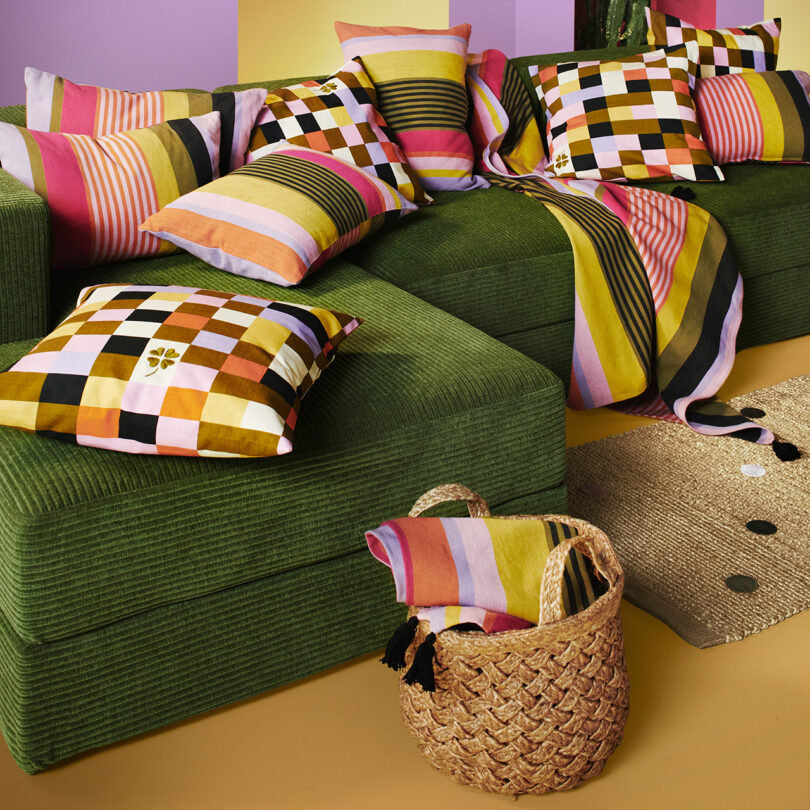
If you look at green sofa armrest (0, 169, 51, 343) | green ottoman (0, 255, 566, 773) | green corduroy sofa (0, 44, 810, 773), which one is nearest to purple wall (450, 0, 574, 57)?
green corduroy sofa (0, 44, 810, 773)

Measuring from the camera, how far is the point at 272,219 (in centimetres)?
203

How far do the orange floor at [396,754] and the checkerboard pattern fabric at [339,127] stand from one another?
4.51ft

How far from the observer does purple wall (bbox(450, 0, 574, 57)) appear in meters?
4.13

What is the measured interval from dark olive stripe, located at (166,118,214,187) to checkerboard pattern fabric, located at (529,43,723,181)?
3.61 ft

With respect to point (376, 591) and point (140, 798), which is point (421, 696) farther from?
point (140, 798)

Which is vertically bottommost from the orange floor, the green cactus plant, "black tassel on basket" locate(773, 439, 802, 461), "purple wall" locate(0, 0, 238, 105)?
the orange floor

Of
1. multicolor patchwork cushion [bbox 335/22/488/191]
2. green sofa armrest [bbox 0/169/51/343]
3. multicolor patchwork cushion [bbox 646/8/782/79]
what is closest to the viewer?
green sofa armrest [bbox 0/169/51/343]

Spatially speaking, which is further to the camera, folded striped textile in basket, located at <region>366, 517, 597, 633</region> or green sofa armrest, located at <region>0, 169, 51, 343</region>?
green sofa armrest, located at <region>0, 169, 51, 343</region>

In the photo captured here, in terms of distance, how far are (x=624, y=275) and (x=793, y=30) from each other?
140 inches

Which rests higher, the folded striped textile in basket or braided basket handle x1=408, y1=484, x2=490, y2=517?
braided basket handle x1=408, y1=484, x2=490, y2=517

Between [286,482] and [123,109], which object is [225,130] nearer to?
[123,109]

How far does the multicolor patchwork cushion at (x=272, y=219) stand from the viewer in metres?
2.00

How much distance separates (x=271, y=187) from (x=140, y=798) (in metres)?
1.27

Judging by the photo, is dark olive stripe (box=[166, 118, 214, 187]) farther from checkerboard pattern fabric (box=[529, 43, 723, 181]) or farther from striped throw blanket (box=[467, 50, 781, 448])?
checkerboard pattern fabric (box=[529, 43, 723, 181])
